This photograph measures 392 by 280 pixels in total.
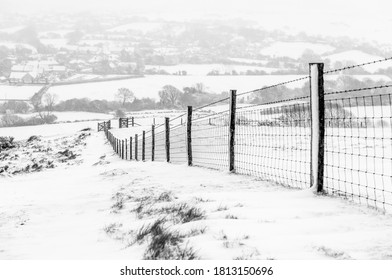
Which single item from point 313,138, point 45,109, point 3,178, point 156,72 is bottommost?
point 3,178

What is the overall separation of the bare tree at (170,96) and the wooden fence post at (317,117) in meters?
82.0

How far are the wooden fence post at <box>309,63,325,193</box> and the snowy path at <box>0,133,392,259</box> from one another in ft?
1.55

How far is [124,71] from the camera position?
13850 cm

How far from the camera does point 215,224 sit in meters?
3.89

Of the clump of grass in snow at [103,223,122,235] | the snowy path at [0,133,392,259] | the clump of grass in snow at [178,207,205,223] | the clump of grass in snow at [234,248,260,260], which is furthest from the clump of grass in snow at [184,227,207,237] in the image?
the clump of grass in snow at [103,223,122,235]

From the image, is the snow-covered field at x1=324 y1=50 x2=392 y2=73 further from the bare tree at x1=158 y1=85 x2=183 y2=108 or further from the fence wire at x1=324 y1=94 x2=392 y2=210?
the fence wire at x1=324 y1=94 x2=392 y2=210

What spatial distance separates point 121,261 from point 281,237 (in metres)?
1.32

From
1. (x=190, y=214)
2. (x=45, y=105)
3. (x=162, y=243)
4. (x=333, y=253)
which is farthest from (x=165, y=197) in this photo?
(x=45, y=105)

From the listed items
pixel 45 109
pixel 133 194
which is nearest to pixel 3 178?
pixel 133 194

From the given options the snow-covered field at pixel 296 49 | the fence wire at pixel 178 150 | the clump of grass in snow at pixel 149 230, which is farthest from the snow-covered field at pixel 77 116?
the snow-covered field at pixel 296 49

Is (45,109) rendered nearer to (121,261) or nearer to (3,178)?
(3,178)

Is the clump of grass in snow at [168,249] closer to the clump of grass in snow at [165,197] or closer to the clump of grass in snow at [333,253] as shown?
the clump of grass in snow at [333,253]

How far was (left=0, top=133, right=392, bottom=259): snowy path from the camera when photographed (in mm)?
3170

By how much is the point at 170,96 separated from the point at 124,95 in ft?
35.0
